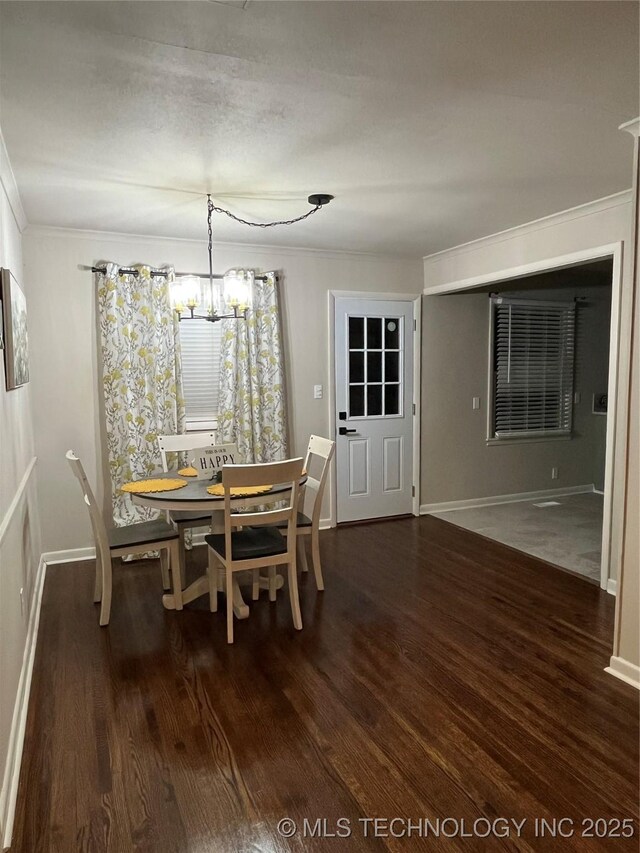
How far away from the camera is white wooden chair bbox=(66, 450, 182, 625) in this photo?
10.4 feet

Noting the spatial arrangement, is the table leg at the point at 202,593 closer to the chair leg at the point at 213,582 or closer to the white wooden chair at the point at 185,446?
the chair leg at the point at 213,582

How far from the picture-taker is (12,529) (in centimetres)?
243

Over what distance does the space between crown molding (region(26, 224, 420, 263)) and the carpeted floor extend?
258cm

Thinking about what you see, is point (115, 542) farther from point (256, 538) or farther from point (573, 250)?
point (573, 250)

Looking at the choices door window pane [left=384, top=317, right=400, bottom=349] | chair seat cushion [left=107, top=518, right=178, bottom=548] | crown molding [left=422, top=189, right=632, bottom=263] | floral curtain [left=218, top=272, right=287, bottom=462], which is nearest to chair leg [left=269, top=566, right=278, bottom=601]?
chair seat cushion [left=107, top=518, right=178, bottom=548]

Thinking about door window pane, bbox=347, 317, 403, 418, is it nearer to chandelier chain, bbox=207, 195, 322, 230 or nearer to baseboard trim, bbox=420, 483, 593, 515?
baseboard trim, bbox=420, 483, 593, 515

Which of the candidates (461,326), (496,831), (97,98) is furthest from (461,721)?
(461,326)

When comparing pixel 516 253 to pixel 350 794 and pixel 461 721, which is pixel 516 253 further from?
pixel 350 794

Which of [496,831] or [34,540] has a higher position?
[34,540]

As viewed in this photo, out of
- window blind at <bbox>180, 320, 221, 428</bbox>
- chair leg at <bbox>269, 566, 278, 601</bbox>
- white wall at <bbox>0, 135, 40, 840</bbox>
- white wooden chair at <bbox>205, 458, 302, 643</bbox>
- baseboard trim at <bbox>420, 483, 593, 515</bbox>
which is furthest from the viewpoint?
baseboard trim at <bbox>420, 483, 593, 515</bbox>

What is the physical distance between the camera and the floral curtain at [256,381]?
4613 mm

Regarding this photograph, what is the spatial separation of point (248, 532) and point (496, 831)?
2069mm

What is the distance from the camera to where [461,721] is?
91.4 inches

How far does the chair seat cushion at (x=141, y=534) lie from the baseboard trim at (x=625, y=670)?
243 centimetres
